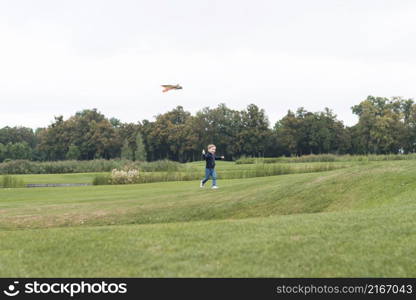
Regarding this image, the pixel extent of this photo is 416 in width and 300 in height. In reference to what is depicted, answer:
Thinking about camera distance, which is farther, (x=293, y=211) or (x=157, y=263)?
(x=293, y=211)

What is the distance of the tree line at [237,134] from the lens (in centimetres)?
7850

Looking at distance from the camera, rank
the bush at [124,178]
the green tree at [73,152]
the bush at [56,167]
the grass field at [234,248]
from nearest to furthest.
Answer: the grass field at [234,248]
the bush at [124,178]
the bush at [56,167]
the green tree at [73,152]

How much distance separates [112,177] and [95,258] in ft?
79.1

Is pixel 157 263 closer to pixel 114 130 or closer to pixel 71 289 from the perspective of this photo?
pixel 71 289

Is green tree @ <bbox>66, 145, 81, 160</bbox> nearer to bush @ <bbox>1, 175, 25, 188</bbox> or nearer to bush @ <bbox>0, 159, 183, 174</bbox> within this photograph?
bush @ <bbox>0, 159, 183, 174</bbox>

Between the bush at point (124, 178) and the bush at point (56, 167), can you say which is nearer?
the bush at point (124, 178)

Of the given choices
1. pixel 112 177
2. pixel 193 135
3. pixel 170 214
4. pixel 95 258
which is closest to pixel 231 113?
pixel 193 135

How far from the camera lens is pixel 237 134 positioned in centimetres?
8550

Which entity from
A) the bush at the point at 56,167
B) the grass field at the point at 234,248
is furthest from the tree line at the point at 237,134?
the grass field at the point at 234,248

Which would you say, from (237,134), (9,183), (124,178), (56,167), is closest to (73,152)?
(237,134)

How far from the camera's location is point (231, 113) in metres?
91.0

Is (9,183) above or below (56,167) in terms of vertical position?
below

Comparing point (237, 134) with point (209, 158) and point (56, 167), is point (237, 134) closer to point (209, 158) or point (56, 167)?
point (56, 167)

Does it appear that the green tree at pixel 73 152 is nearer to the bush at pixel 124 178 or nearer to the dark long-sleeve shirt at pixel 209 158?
the bush at pixel 124 178
